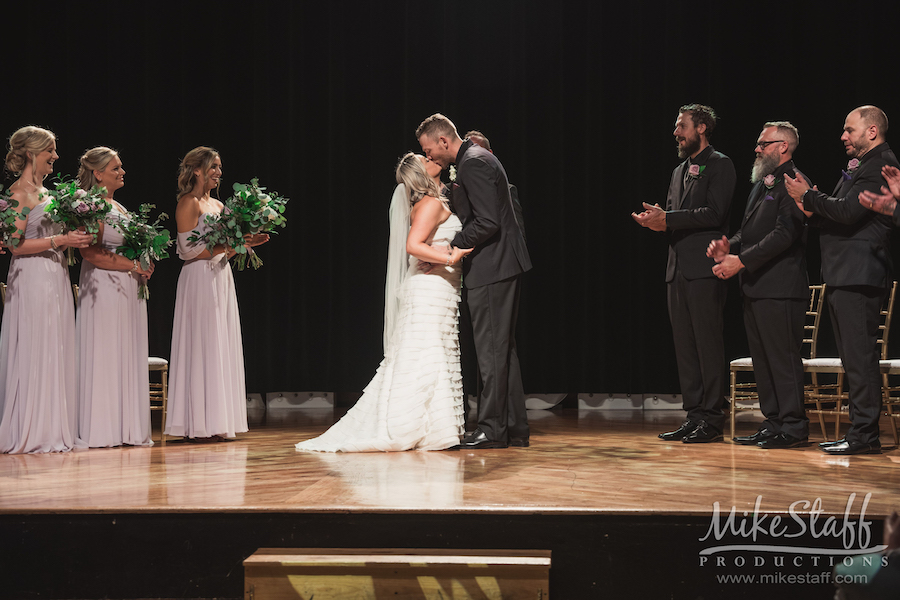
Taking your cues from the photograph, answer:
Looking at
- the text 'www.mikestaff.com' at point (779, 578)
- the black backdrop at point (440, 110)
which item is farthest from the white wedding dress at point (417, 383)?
the black backdrop at point (440, 110)

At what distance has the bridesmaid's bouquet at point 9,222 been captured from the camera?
4.49m

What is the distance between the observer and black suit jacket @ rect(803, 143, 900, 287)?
4.17m

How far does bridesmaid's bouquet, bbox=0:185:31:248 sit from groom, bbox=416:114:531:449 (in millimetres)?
2346

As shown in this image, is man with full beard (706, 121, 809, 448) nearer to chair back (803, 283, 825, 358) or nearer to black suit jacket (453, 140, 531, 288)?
chair back (803, 283, 825, 358)

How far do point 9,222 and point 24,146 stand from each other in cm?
50

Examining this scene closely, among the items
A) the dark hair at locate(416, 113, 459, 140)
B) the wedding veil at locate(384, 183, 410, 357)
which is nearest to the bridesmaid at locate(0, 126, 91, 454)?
the wedding veil at locate(384, 183, 410, 357)

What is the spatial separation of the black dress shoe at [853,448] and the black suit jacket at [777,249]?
87cm

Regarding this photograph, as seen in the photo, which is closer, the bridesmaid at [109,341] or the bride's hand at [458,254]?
the bride's hand at [458,254]

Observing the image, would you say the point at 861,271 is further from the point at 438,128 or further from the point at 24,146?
the point at 24,146

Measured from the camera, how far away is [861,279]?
418 cm

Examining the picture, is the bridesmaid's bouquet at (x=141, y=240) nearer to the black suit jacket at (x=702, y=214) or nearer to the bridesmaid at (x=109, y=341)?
the bridesmaid at (x=109, y=341)

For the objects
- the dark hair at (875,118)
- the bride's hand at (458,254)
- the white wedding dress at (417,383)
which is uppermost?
the dark hair at (875,118)

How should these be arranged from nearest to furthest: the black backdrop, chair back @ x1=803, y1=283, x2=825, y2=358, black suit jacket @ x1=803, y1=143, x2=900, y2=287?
black suit jacket @ x1=803, y1=143, x2=900, y2=287, chair back @ x1=803, y1=283, x2=825, y2=358, the black backdrop

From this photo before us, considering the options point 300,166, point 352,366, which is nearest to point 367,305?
point 352,366
